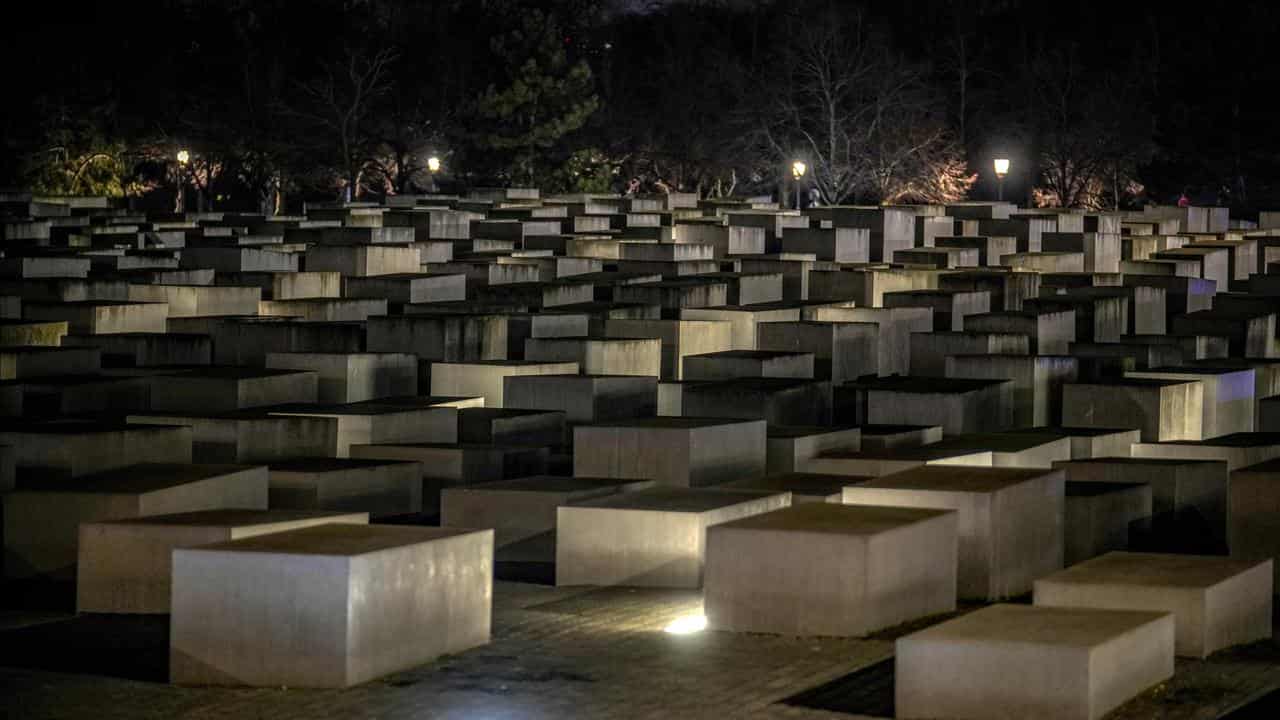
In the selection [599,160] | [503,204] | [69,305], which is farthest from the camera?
[599,160]

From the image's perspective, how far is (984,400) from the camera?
1938 cm

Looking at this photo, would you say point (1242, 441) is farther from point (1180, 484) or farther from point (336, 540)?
point (336, 540)

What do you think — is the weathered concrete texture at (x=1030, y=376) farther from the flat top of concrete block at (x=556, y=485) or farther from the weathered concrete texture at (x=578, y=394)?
the flat top of concrete block at (x=556, y=485)

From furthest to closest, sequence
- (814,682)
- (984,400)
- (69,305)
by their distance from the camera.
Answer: (69,305) < (984,400) < (814,682)

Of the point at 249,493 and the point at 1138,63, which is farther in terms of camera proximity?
the point at 1138,63

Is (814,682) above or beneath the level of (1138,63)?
beneath

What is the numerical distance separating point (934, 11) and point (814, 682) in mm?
68142

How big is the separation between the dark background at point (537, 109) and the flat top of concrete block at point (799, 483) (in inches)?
1543

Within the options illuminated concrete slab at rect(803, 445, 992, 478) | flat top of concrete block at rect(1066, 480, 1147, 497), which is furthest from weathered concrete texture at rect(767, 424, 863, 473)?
flat top of concrete block at rect(1066, 480, 1147, 497)

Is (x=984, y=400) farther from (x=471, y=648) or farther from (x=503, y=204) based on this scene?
(x=503, y=204)

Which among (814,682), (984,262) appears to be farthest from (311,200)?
(814,682)

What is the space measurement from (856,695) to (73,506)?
19.2 feet

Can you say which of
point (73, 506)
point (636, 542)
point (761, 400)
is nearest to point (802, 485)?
point (636, 542)

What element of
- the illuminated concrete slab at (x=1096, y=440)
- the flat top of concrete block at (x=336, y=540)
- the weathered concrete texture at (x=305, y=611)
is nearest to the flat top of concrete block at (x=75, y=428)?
the flat top of concrete block at (x=336, y=540)
